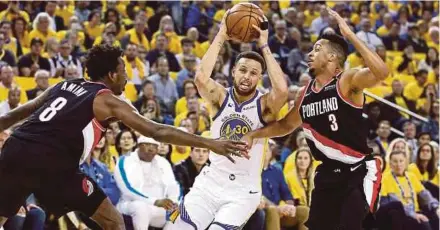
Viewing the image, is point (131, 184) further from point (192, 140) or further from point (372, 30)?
point (372, 30)

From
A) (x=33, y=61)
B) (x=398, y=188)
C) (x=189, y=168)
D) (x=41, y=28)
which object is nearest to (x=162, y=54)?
(x=41, y=28)

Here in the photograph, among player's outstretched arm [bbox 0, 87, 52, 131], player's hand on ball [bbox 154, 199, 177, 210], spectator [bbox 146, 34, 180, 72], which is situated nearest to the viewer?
player's outstretched arm [bbox 0, 87, 52, 131]

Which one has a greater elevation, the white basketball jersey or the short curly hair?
the short curly hair

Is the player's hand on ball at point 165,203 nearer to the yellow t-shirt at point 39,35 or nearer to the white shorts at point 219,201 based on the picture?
the white shorts at point 219,201

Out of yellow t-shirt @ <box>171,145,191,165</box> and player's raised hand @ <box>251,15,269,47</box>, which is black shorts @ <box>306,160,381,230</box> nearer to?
player's raised hand @ <box>251,15,269,47</box>

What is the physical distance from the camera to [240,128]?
7.28 m

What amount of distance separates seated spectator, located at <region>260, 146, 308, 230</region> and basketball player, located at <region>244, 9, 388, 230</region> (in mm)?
3058

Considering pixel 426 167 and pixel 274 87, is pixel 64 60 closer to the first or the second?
pixel 426 167

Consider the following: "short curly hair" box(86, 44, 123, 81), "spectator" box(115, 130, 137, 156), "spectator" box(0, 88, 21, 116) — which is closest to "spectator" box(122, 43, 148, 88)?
"spectator" box(0, 88, 21, 116)

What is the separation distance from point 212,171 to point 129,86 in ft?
21.6

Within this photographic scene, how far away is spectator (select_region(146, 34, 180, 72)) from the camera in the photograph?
1485 centimetres

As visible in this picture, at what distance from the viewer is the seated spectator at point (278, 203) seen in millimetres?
10094

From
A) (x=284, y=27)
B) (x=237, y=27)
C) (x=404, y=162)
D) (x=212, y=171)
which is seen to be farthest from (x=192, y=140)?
(x=284, y=27)

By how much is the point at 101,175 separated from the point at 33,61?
368cm
